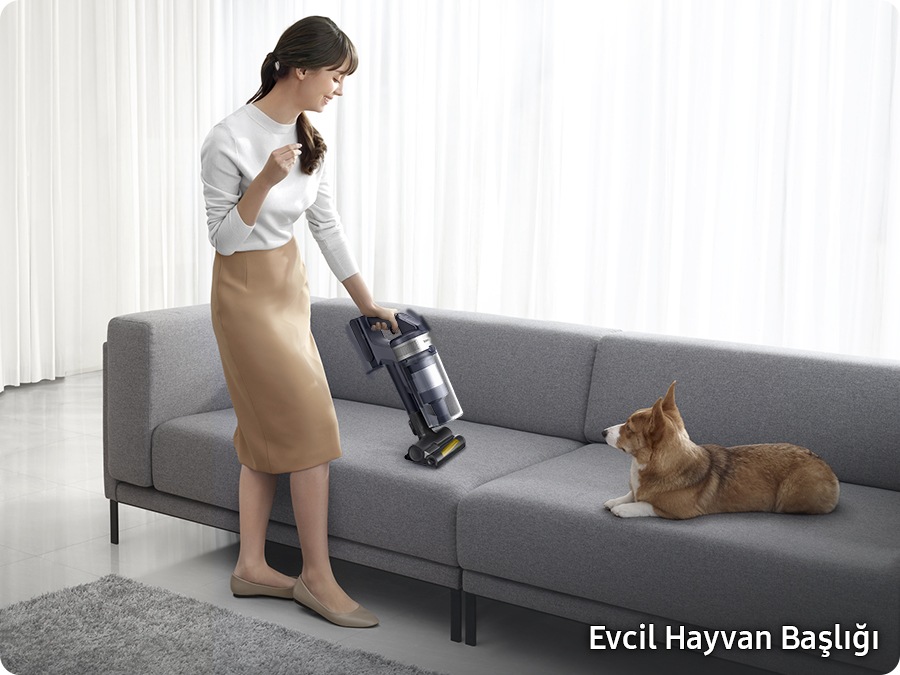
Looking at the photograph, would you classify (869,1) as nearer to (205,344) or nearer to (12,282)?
(205,344)

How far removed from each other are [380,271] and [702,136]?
1.68 m

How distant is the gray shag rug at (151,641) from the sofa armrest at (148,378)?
0.49m

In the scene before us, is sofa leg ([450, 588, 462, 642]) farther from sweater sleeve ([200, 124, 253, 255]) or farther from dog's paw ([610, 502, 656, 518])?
sweater sleeve ([200, 124, 253, 255])

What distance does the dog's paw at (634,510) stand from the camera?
244 centimetres

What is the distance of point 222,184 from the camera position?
2734mm

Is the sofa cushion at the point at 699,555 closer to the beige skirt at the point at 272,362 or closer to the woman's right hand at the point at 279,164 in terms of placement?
the beige skirt at the point at 272,362

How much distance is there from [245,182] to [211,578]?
44.8 inches

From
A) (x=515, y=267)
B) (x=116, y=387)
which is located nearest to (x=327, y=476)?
(x=116, y=387)

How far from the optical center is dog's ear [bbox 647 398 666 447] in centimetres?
247

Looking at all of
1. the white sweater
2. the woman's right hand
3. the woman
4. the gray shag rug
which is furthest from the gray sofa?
the woman's right hand

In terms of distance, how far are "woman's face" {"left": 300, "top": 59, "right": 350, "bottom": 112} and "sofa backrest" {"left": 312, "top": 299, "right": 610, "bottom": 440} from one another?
909 mm

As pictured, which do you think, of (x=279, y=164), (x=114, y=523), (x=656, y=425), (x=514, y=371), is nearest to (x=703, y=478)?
(x=656, y=425)

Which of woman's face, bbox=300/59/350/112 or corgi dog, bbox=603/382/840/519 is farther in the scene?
woman's face, bbox=300/59/350/112

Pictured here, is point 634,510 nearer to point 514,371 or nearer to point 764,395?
point 764,395
